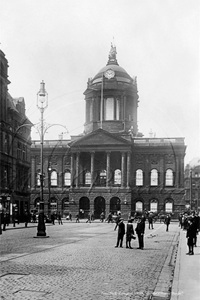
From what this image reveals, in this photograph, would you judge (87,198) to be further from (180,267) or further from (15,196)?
(180,267)

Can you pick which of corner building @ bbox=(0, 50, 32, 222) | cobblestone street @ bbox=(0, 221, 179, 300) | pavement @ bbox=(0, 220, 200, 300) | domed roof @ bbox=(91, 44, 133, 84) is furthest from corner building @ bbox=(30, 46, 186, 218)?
pavement @ bbox=(0, 220, 200, 300)

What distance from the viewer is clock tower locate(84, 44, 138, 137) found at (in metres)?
89.5

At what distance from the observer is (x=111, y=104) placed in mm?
90625

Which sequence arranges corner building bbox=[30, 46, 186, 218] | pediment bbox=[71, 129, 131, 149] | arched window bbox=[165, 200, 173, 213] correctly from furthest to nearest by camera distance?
arched window bbox=[165, 200, 173, 213] → corner building bbox=[30, 46, 186, 218] → pediment bbox=[71, 129, 131, 149]

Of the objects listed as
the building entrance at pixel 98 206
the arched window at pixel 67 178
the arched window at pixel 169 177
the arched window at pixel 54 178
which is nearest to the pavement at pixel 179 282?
the building entrance at pixel 98 206

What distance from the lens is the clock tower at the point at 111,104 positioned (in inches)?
3524

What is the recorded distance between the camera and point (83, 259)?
57.6 ft

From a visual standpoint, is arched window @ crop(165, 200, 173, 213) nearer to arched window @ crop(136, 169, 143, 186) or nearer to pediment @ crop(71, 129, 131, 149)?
arched window @ crop(136, 169, 143, 186)

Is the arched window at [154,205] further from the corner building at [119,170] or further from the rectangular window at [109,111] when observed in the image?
the rectangular window at [109,111]

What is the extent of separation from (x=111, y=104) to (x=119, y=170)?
46.1 ft

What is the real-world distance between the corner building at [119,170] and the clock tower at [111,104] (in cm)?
19

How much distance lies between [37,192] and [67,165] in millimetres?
7576

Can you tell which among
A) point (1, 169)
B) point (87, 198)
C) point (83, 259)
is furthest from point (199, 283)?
point (87, 198)

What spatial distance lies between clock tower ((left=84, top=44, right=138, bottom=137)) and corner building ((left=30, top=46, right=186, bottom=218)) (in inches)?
7.5
